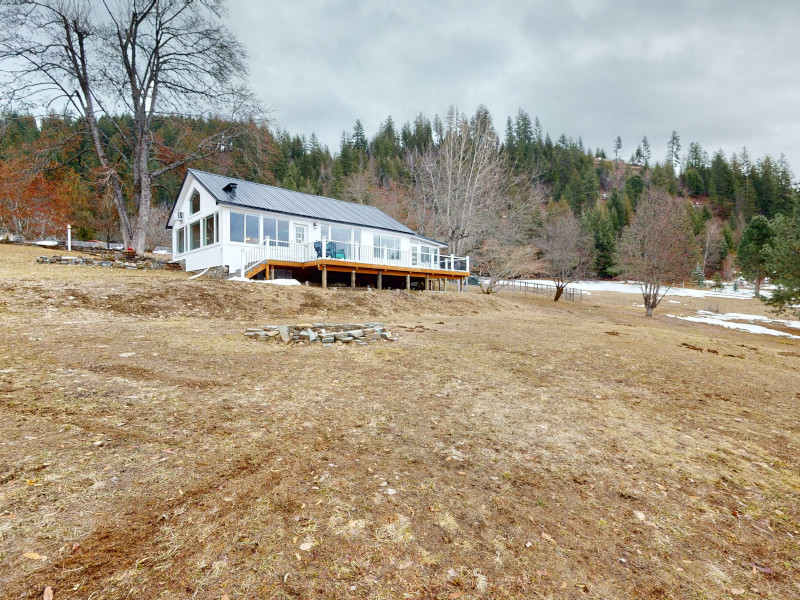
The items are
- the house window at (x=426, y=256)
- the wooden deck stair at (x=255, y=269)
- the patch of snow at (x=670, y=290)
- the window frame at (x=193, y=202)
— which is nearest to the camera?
the wooden deck stair at (x=255, y=269)

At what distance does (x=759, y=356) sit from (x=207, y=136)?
88.2 ft

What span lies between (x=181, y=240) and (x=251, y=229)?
6652 mm

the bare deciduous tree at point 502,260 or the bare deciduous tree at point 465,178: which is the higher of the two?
the bare deciduous tree at point 465,178

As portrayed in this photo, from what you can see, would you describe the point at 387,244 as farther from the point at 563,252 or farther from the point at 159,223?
the point at 159,223

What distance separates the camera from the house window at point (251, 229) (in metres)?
16.2

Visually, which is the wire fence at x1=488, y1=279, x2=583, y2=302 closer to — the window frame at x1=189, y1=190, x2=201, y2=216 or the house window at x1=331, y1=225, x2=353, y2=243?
the house window at x1=331, y1=225, x2=353, y2=243

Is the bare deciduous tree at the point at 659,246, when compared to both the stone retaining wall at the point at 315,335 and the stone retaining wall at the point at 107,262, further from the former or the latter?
the stone retaining wall at the point at 107,262

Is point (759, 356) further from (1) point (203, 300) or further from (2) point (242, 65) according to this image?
(2) point (242, 65)

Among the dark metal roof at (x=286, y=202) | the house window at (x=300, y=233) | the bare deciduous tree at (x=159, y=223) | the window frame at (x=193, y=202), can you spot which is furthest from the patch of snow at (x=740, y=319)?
the bare deciduous tree at (x=159, y=223)

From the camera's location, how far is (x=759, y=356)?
9.64 metres

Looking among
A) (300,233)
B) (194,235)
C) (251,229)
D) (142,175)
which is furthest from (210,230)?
(142,175)

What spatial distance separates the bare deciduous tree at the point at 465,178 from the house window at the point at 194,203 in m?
15.1

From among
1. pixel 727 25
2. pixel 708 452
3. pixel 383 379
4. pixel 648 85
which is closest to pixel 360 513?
pixel 383 379

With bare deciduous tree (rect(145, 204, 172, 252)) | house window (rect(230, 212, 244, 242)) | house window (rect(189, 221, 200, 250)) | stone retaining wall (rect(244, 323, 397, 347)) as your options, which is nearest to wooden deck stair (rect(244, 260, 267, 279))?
house window (rect(230, 212, 244, 242))
